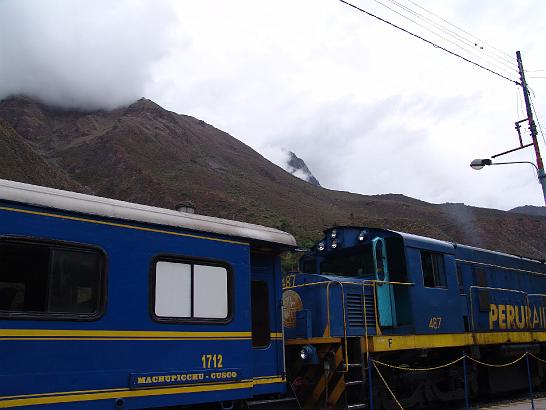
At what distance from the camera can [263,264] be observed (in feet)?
27.0

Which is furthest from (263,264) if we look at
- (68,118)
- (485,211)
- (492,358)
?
(485,211)

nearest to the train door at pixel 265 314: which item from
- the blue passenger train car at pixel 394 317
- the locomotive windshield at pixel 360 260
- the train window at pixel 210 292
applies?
the train window at pixel 210 292

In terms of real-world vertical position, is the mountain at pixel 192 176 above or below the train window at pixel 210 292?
above

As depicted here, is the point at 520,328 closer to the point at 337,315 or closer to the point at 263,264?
the point at 337,315

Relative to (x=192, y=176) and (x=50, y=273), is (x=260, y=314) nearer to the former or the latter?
(x=50, y=273)

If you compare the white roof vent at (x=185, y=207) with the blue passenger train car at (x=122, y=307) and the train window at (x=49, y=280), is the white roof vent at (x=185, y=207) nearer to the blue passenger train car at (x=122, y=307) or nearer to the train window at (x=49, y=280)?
the blue passenger train car at (x=122, y=307)

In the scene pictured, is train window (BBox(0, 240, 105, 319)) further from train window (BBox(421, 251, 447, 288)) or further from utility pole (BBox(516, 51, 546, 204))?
utility pole (BBox(516, 51, 546, 204))

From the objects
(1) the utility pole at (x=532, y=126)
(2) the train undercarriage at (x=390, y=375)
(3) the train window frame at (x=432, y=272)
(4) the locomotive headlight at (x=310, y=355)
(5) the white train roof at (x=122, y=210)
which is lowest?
(2) the train undercarriage at (x=390, y=375)

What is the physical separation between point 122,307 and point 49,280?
89cm

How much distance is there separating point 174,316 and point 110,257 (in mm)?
Result: 1136

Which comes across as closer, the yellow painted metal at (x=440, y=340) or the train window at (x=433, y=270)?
the yellow painted metal at (x=440, y=340)

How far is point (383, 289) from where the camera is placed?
1025cm

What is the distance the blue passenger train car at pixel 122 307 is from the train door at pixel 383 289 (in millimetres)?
3061

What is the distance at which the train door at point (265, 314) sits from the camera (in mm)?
7770
